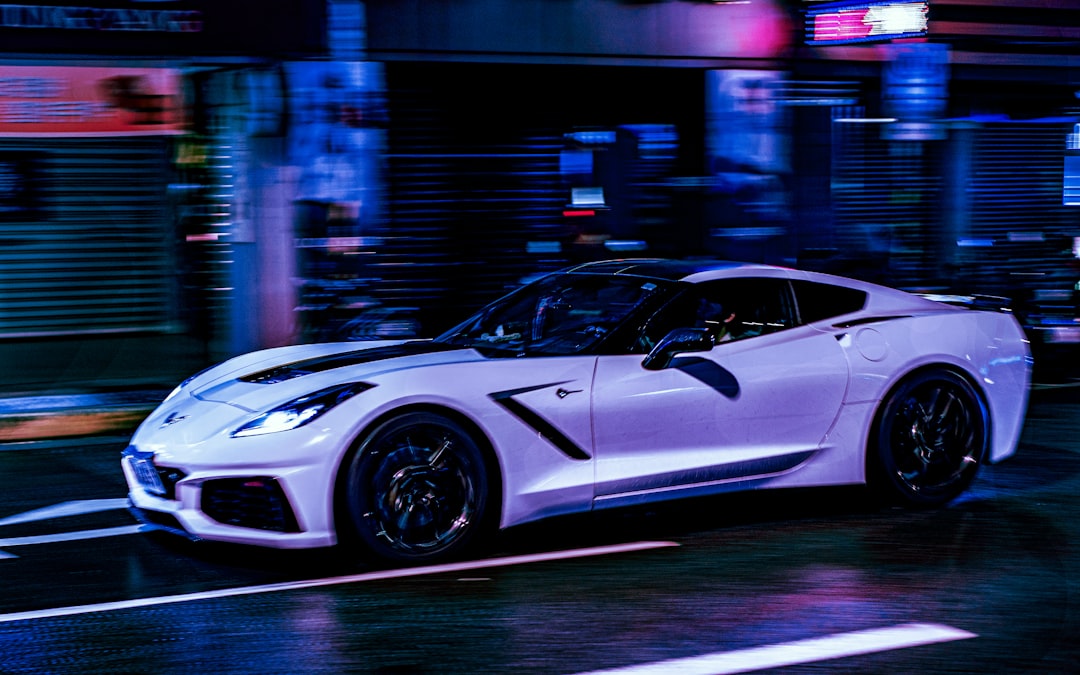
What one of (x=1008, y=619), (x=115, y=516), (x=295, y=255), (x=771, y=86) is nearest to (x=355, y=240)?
(x=295, y=255)

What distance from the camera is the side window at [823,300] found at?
695 cm

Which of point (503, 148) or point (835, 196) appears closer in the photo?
point (503, 148)

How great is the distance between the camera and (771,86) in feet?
47.4

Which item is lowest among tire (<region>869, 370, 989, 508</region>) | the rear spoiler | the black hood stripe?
tire (<region>869, 370, 989, 508</region>)

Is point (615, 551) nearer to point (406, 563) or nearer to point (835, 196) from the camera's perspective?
point (406, 563)

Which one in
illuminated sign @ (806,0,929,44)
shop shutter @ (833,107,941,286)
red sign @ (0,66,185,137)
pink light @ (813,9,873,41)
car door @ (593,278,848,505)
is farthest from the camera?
shop shutter @ (833,107,941,286)

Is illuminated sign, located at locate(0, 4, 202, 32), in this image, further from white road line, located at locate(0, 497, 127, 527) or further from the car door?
the car door

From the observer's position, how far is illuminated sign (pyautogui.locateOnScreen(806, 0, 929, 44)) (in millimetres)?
13500

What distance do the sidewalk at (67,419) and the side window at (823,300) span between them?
5.30 meters

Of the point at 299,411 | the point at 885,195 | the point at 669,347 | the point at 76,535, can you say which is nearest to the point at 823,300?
the point at 669,347

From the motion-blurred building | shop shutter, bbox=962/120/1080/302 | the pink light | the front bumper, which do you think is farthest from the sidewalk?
shop shutter, bbox=962/120/1080/302

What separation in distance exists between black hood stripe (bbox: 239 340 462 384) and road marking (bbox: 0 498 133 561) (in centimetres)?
106

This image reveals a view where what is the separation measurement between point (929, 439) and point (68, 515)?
4526mm

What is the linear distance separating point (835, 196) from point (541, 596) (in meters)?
10.7
